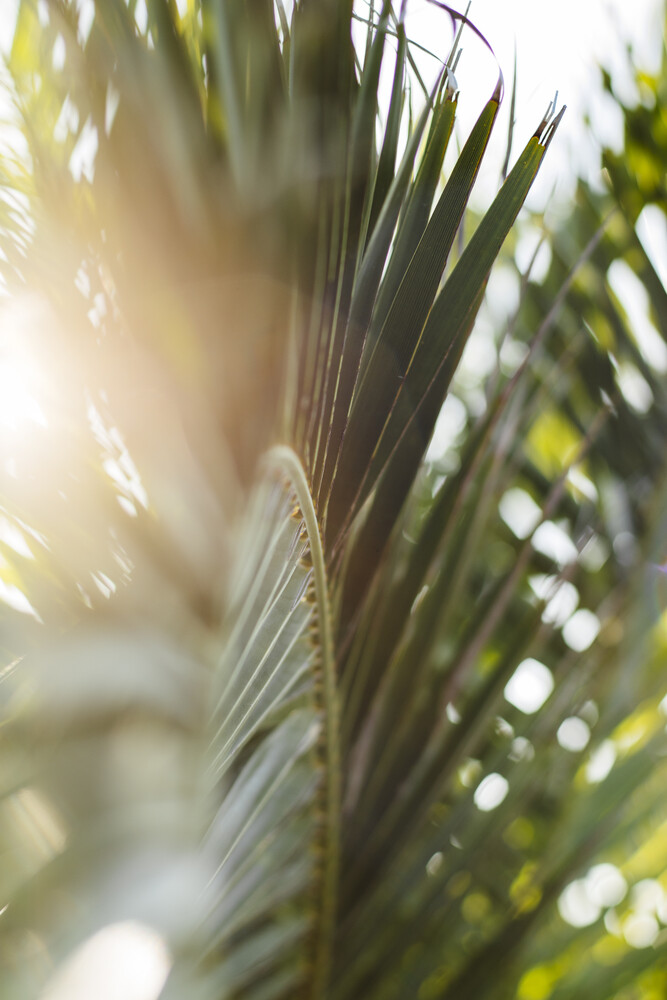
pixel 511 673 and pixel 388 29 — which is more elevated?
pixel 388 29

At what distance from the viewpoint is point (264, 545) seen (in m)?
0.31

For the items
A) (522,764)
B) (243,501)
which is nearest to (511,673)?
(522,764)

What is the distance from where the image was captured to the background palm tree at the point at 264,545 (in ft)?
0.78

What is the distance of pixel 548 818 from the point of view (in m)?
0.51

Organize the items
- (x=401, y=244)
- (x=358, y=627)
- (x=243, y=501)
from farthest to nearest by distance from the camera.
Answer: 1. (x=243, y=501)
2. (x=358, y=627)
3. (x=401, y=244)

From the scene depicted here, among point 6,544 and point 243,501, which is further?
point 243,501

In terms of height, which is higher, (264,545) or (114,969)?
(264,545)

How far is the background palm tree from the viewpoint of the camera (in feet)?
0.78

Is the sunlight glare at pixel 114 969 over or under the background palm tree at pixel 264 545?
under

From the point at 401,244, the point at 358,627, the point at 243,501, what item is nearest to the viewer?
the point at 401,244

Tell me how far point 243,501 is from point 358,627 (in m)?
0.17

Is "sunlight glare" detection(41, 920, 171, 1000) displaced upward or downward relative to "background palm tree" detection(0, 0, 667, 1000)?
downward

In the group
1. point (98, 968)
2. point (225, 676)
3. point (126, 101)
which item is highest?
point (126, 101)

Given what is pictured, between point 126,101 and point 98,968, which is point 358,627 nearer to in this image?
point 98,968
